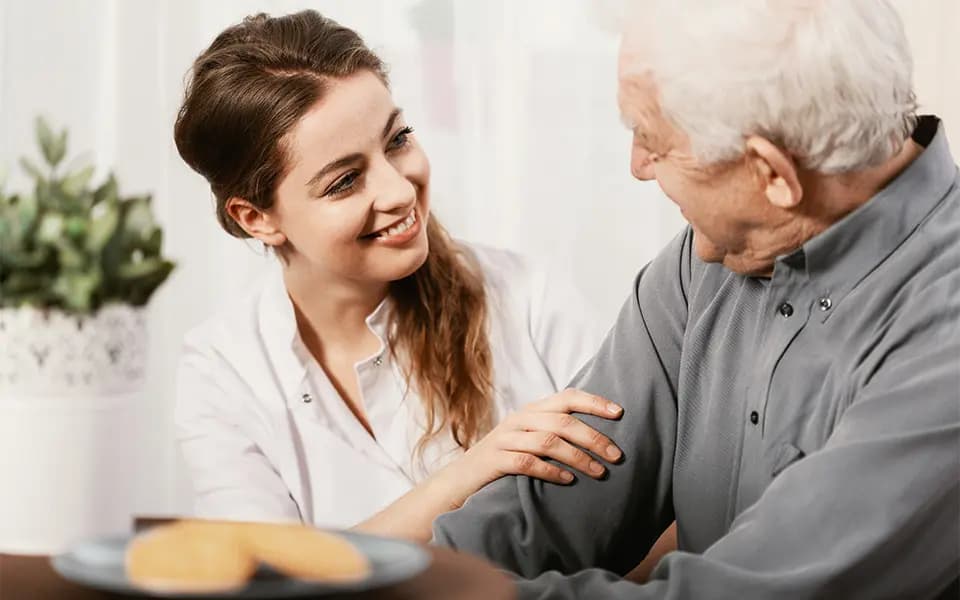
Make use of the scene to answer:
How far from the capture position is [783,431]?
1464mm

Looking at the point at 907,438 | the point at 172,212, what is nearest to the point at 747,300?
the point at 907,438

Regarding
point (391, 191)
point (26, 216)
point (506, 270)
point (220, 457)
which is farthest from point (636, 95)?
point (220, 457)

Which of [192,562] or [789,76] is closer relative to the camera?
[192,562]

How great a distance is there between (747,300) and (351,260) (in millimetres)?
812

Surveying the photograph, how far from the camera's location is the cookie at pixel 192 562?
95 centimetres

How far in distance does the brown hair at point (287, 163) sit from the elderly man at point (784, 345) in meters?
0.64

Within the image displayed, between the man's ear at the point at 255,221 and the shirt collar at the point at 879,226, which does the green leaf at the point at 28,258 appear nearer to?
the shirt collar at the point at 879,226

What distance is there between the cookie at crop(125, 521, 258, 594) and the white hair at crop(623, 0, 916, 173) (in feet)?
2.17

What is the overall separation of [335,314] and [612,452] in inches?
33.2

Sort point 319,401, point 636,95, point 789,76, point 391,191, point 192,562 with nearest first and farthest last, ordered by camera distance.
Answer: point 192,562 < point 789,76 < point 636,95 < point 391,191 < point 319,401

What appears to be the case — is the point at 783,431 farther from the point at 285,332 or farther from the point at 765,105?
the point at 285,332

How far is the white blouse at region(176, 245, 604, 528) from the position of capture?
2.22 metres

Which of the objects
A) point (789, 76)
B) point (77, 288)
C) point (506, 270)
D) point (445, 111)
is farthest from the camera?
point (445, 111)

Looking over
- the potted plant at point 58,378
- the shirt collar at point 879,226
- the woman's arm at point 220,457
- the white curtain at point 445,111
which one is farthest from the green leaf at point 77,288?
the white curtain at point 445,111
